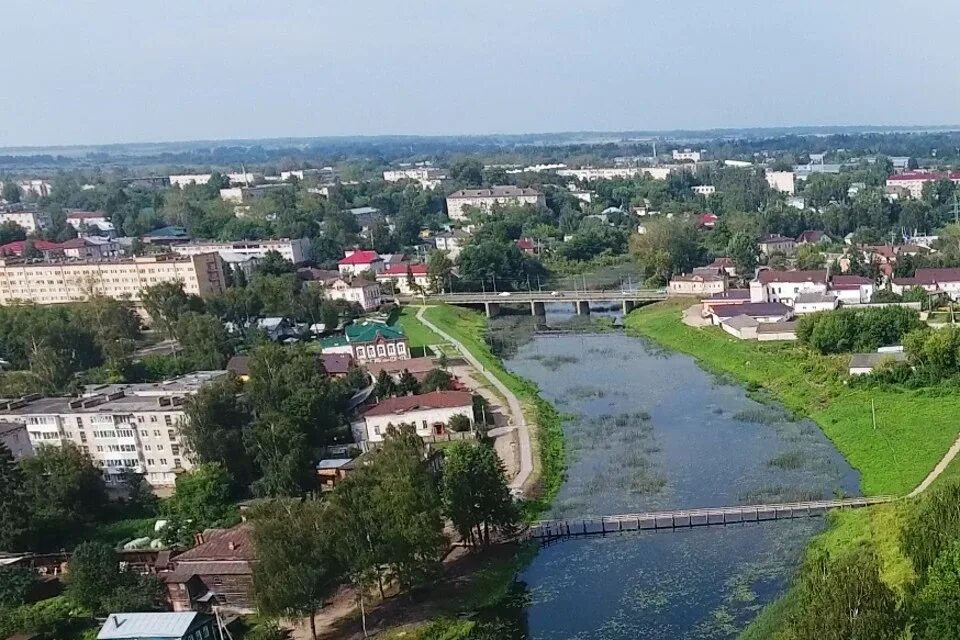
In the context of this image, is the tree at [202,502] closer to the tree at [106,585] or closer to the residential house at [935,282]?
the tree at [106,585]

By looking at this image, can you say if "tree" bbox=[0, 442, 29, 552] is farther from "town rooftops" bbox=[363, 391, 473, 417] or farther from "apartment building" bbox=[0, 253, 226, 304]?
"apartment building" bbox=[0, 253, 226, 304]

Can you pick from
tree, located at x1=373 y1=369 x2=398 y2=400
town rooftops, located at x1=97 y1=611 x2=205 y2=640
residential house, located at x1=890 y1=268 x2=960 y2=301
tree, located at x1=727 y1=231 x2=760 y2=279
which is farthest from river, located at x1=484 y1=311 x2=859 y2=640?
tree, located at x1=727 y1=231 x2=760 y2=279

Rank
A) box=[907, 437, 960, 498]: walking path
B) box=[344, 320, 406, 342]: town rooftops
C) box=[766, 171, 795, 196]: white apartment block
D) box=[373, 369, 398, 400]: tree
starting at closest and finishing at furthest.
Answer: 1. box=[907, 437, 960, 498]: walking path
2. box=[373, 369, 398, 400]: tree
3. box=[344, 320, 406, 342]: town rooftops
4. box=[766, 171, 795, 196]: white apartment block

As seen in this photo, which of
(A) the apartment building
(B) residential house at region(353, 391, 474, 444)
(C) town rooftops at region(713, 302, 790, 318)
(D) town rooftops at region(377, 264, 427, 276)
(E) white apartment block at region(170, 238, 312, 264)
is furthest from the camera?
(E) white apartment block at region(170, 238, 312, 264)

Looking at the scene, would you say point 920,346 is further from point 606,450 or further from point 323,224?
point 323,224

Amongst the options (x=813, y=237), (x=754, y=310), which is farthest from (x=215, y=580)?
(x=813, y=237)
